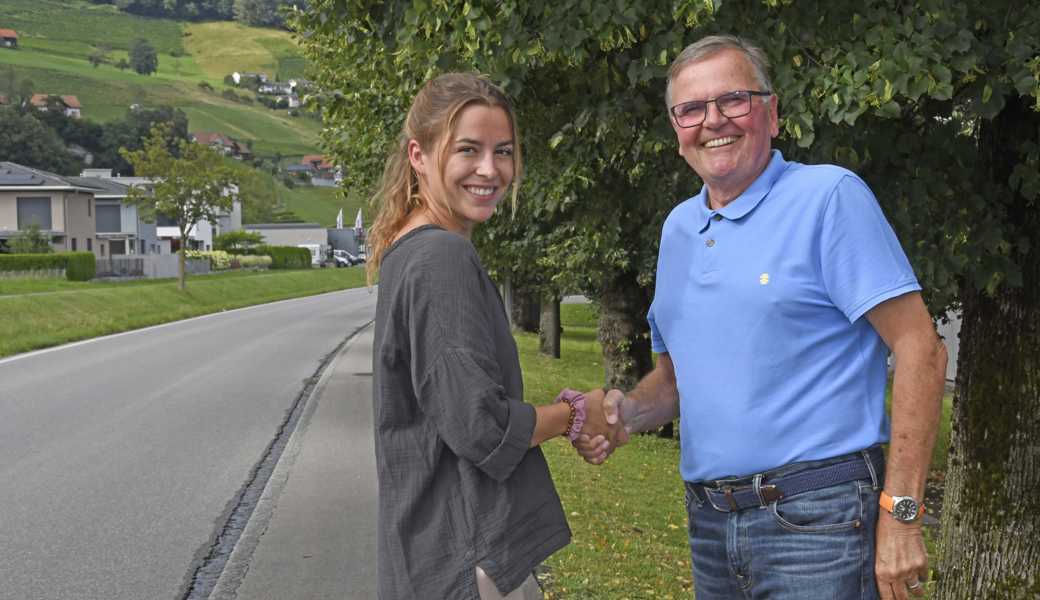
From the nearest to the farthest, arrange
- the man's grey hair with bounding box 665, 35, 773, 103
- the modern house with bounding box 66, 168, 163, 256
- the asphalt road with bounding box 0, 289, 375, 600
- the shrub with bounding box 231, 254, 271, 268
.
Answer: the man's grey hair with bounding box 665, 35, 773, 103 < the asphalt road with bounding box 0, 289, 375, 600 < the shrub with bounding box 231, 254, 271, 268 < the modern house with bounding box 66, 168, 163, 256

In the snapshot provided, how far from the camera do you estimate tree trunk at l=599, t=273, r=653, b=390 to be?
54.4ft

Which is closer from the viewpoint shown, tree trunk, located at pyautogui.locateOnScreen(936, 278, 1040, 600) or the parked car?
tree trunk, located at pyautogui.locateOnScreen(936, 278, 1040, 600)

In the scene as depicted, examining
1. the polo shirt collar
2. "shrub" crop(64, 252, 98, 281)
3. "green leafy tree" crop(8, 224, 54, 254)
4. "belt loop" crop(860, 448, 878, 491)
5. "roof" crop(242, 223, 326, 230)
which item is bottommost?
"shrub" crop(64, 252, 98, 281)

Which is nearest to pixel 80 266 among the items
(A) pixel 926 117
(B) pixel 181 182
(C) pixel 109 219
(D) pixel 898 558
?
(B) pixel 181 182

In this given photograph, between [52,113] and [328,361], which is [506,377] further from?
[52,113]

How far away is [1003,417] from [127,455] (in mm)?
7560

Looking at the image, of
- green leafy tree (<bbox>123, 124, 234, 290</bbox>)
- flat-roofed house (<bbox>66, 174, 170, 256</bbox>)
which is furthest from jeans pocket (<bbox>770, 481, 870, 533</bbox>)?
flat-roofed house (<bbox>66, 174, 170, 256</bbox>)

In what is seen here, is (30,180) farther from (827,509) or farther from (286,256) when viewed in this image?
(827,509)

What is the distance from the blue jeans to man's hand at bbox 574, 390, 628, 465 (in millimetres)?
398

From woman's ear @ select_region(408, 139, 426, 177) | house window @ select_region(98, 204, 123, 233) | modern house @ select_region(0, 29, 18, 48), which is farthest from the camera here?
modern house @ select_region(0, 29, 18, 48)

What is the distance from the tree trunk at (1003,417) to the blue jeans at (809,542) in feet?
12.6

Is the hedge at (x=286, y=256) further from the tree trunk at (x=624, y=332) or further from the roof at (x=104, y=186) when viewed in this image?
the tree trunk at (x=624, y=332)

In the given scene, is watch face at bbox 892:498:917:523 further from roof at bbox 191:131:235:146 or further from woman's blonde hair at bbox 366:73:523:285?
roof at bbox 191:131:235:146

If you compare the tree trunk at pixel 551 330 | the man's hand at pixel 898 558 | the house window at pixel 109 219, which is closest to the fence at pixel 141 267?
the house window at pixel 109 219
